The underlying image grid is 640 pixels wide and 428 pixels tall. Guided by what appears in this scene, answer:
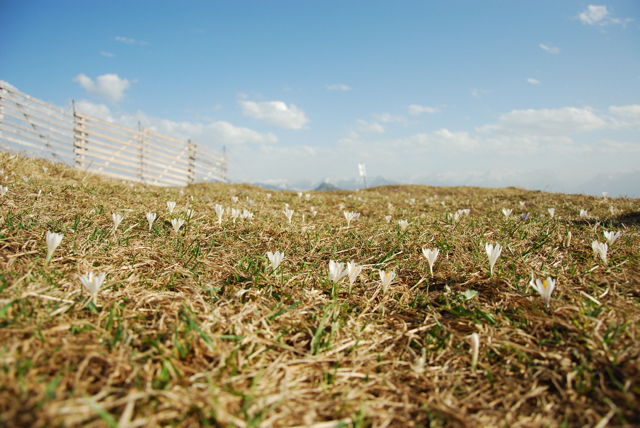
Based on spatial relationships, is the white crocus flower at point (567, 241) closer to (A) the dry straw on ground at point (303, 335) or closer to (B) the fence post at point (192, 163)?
(A) the dry straw on ground at point (303, 335)

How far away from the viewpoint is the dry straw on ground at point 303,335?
1.13m

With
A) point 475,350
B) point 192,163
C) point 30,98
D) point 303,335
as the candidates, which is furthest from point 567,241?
point 192,163

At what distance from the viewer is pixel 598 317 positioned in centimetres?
162

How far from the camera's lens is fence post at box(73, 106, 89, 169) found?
14.8m

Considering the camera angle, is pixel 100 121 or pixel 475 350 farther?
pixel 100 121

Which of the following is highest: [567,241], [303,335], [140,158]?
[140,158]

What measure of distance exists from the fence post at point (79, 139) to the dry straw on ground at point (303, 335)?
15.2 m

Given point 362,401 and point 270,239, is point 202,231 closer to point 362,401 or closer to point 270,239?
point 270,239

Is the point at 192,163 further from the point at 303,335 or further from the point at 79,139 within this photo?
the point at 303,335

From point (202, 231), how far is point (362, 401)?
2489 millimetres

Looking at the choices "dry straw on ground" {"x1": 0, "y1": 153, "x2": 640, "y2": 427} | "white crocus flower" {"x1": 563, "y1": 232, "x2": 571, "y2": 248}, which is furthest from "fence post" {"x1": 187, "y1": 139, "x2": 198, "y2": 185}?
"white crocus flower" {"x1": 563, "y1": 232, "x2": 571, "y2": 248}

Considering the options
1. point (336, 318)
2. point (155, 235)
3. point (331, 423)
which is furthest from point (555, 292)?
point (155, 235)

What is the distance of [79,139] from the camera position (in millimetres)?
14977

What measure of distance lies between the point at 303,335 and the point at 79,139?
1814cm
